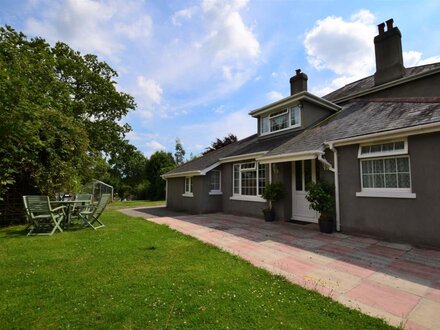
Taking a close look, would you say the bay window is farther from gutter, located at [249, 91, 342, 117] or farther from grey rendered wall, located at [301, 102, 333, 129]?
gutter, located at [249, 91, 342, 117]

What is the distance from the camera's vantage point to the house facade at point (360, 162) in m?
6.20

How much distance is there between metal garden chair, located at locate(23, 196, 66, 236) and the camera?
7.52 m

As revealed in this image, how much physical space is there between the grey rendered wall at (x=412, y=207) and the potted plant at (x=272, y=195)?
9.17 feet

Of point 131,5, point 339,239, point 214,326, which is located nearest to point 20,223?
point 131,5

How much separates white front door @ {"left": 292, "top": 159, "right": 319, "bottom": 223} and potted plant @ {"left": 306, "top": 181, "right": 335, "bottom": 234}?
4.19ft

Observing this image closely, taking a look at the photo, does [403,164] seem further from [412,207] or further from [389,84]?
[389,84]

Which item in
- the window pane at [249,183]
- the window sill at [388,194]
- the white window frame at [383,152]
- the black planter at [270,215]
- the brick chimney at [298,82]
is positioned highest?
the brick chimney at [298,82]

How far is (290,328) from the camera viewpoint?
2.74 meters

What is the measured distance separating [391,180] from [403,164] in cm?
54

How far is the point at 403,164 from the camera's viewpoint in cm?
660

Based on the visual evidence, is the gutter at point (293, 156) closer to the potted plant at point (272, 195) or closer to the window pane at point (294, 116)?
the potted plant at point (272, 195)

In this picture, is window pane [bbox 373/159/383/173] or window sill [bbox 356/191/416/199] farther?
window pane [bbox 373/159/383/173]

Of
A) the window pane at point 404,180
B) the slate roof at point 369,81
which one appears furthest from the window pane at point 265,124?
the window pane at point 404,180

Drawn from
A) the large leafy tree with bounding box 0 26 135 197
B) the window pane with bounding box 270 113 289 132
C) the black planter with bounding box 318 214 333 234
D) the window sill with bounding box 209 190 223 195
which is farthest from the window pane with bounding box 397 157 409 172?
the large leafy tree with bounding box 0 26 135 197
